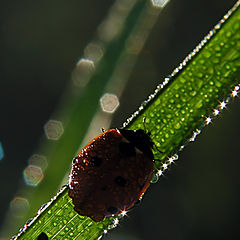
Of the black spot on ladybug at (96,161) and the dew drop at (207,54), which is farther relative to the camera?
the black spot on ladybug at (96,161)

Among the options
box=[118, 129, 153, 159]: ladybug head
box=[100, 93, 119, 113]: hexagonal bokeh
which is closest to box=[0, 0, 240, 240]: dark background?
box=[100, 93, 119, 113]: hexagonal bokeh

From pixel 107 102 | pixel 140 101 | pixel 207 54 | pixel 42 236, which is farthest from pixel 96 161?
pixel 140 101

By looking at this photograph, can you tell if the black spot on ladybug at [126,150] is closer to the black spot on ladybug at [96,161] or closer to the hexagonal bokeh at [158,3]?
the black spot on ladybug at [96,161]

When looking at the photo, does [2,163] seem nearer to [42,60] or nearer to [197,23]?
[42,60]

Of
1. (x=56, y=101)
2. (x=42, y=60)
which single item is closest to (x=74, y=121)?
(x=56, y=101)

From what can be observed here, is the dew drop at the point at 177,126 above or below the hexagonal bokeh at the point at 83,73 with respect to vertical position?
below

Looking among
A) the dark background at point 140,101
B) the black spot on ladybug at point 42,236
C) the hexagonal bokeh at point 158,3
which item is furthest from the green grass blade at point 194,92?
the dark background at point 140,101
